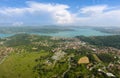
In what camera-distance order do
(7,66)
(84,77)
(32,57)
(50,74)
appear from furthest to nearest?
(32,57) → (7,66) → (50,74) → (84,77)

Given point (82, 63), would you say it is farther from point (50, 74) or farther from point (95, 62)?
point (50, 74)

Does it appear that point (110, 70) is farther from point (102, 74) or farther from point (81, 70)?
point (81, 70)

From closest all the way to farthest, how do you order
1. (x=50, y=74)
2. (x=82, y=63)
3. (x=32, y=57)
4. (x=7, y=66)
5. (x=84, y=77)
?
(x=84, y=77)
(x=50, y=74)
(x=82, y=63)
(x=7, y=66)
(x=32, y=57)

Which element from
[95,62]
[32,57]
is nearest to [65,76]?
[95,62]

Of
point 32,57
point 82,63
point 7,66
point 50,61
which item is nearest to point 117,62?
point 82,63

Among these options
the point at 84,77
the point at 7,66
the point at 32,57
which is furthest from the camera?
the point at 32,57

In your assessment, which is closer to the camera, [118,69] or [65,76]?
[65,76]
